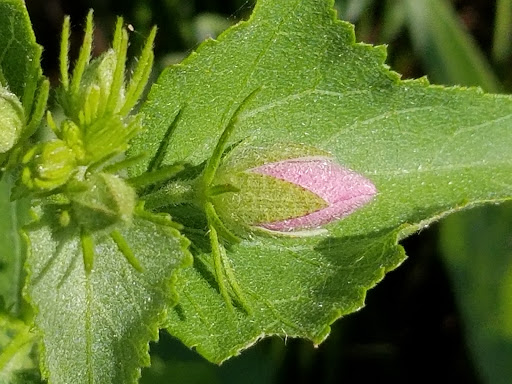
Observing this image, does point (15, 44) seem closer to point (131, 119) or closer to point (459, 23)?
point (131, 119)

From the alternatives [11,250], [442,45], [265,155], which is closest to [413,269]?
[442,45]

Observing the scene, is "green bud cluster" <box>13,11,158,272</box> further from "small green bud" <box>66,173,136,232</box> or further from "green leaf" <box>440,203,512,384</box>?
"green leaf" <box>440,203,512,384</box>

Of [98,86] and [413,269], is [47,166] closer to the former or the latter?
[98,86]

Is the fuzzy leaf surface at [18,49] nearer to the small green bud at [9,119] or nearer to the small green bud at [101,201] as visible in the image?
the small green bud at [9,119]

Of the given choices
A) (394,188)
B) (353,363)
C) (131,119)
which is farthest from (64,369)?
(353,363)

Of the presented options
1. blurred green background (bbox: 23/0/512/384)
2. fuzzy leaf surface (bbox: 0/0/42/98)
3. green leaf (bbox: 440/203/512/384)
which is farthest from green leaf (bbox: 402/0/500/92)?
fuzzy leaf surface (bbox: 0/0/42/98)

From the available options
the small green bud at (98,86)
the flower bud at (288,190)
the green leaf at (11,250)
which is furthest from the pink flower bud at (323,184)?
the green leaf at (11,250)

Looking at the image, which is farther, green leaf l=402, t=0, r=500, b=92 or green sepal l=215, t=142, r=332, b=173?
green leaf l=402, t=0, r=500, b=92
